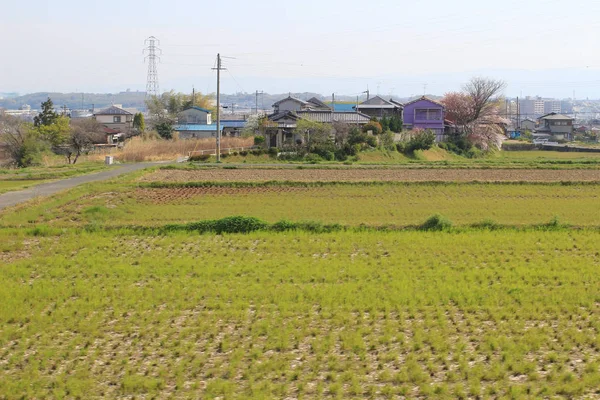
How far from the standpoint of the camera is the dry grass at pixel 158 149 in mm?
43169

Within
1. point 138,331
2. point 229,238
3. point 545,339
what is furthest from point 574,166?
point 138,331

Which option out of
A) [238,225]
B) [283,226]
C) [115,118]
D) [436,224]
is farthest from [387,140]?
[115,118]

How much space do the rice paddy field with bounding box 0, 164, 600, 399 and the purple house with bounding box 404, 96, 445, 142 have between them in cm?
3850

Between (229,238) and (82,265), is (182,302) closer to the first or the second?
(82,265)

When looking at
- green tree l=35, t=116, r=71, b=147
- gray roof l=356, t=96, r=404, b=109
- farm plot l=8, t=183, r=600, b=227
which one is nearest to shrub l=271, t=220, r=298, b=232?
farm plot l=8, t=183, r=600, b=227

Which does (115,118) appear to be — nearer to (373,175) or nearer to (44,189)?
(44,189)

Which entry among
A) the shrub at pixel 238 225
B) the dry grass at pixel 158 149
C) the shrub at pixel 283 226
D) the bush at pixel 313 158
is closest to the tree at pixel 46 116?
the dry grass at pixel 158 149

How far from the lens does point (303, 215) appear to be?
1984 centimetres

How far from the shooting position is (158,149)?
45875mm

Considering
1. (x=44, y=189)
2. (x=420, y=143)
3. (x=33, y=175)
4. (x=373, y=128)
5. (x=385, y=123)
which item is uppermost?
(x=385, y=123)

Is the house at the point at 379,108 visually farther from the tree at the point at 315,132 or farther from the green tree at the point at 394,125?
the tree at the point at 315,132

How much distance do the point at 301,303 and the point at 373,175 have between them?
19.5 metres

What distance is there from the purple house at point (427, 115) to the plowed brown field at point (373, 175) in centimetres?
2649

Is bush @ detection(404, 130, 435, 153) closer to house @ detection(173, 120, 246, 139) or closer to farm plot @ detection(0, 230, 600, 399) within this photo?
house @ detection(173, 120, 246, 139)
